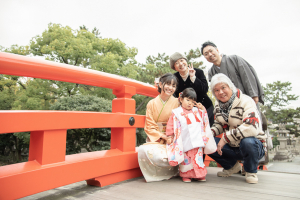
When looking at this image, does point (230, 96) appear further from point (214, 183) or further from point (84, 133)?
point (84, 133)

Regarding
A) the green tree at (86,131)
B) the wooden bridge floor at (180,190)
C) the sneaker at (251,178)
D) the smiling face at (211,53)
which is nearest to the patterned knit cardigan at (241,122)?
the sneaker at (251,178)

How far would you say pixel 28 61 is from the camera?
146 centimetres

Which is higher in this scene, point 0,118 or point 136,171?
point 0,118

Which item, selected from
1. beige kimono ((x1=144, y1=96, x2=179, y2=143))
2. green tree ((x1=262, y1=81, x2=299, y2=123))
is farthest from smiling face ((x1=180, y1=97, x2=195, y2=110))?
green tree ((x1=262, y1=81, x2=299, y2=123))

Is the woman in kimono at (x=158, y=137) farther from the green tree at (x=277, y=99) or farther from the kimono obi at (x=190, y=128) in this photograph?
the green tree at (x=277, y=99)

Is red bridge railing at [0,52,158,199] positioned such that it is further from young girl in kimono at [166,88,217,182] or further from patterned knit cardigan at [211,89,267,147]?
patterned knit cardigan at [211,89,267,147]

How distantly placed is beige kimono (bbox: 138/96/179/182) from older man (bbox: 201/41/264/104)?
92 centimetres

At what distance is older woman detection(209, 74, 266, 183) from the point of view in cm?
204

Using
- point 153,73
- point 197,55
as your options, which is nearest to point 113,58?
point 153,73

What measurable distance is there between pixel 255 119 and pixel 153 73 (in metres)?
10.9

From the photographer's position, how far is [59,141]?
60.8 inches

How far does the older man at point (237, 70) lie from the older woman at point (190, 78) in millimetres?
428

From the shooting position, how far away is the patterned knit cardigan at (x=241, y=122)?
80.1 inches

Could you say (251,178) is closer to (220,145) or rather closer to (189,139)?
(220,145)
